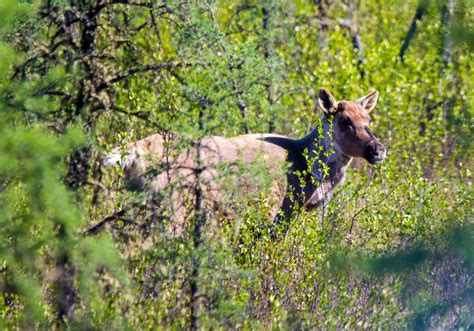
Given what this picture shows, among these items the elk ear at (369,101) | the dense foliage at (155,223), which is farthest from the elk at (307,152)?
the dense foliage at (155,223)

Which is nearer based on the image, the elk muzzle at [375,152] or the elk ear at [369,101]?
the elk muzzle at [375,152]

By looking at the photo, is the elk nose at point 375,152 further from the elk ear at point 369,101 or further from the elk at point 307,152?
the elk ear at point 369,101

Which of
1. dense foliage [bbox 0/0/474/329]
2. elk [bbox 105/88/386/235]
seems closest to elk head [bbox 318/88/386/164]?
elk [bbox 105/88/386/235]

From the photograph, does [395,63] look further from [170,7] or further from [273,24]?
[170,7]

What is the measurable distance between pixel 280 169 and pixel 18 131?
2.29 metres

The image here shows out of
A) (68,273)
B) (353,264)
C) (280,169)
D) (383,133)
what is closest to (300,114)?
(383,133)

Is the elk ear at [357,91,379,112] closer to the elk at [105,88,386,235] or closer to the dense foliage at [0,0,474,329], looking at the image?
the elk at [105,88,386,235]

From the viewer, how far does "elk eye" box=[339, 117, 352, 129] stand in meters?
13.0

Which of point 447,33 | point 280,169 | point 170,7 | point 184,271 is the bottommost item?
point 184,271

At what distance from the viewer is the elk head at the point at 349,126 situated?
12766 millimetres

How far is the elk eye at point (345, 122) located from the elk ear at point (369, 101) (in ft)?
1.51

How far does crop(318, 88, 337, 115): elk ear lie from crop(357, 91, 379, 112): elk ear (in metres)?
0.47

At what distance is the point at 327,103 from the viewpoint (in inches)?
515

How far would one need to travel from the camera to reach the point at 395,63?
643 inches
